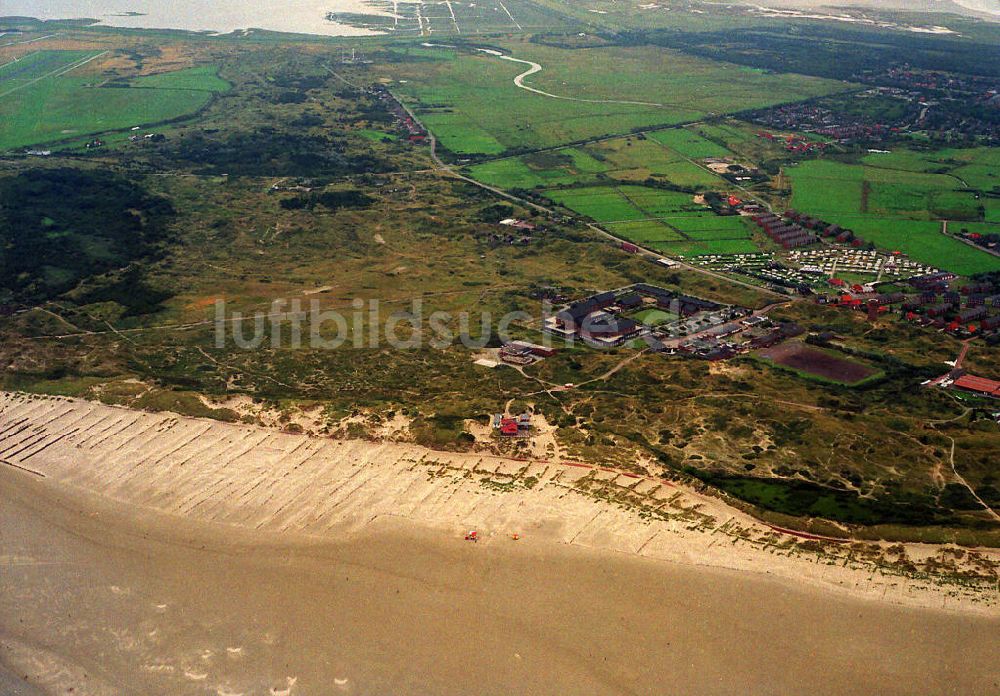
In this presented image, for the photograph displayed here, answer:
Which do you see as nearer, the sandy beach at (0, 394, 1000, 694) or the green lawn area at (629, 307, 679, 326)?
the sandy beach at (0, 394, 1000, 694)

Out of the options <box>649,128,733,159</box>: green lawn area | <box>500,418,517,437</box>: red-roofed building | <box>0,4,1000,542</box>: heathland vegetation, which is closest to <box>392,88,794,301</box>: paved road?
<box>0,4,1000,542</box>: heathland vegetation

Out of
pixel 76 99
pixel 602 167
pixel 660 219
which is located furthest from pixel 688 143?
pixel 76 99

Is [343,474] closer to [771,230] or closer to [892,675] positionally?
[892,675]

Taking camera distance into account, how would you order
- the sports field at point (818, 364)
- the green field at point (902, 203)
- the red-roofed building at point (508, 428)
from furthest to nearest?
the green field at point (902, 203)
the sports field at point (818, 364)
the red-roofed building at point (508, 428)

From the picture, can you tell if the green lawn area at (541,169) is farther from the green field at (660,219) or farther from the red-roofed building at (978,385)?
the red-roofed building at (978,385)

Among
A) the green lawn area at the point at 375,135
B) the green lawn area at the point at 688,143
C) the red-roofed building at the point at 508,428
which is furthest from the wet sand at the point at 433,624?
the green lawn area at the point at 375,135

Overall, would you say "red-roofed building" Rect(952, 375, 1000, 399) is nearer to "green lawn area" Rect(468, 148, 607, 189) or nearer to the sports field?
the sports field

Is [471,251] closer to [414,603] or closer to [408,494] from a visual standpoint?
[408,494]
